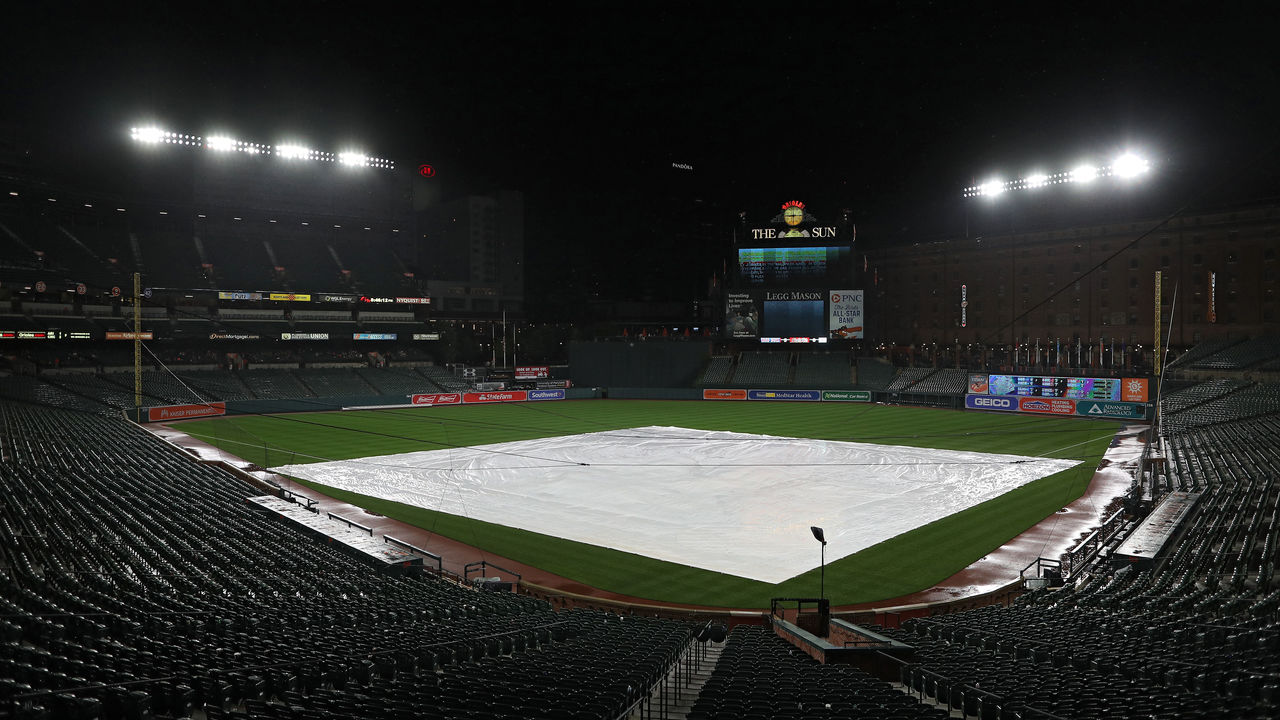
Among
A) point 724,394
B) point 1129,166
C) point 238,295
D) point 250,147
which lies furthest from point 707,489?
point 250,147

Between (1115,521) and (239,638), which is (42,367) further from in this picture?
(1115,521)

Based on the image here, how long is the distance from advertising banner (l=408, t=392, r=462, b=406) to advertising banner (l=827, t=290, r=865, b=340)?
1362 inches

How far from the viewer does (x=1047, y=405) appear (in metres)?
53.1

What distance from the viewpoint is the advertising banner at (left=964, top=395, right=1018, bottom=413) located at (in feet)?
182

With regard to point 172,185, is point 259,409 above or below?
below

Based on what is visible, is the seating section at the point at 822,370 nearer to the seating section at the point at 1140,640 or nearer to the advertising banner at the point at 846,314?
the advertising banner at the point at 846,314

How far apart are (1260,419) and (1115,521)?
19.6m

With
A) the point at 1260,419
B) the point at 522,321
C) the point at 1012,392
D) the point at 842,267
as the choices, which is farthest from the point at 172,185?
the point at 1260,419

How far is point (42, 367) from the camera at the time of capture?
172 feet

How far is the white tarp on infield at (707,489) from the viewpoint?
20562mm

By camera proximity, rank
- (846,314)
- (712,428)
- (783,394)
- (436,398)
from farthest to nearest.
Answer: (783,394)
(436,398)
(846,314)
(712,428)

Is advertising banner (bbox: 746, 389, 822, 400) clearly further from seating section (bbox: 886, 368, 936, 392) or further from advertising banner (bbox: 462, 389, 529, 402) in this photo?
advertising banner (bbox: 462, 389, 529, 402)

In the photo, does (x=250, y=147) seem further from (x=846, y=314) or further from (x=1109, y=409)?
(x=1109, y=409)

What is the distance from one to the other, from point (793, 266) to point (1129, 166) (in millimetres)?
27621
